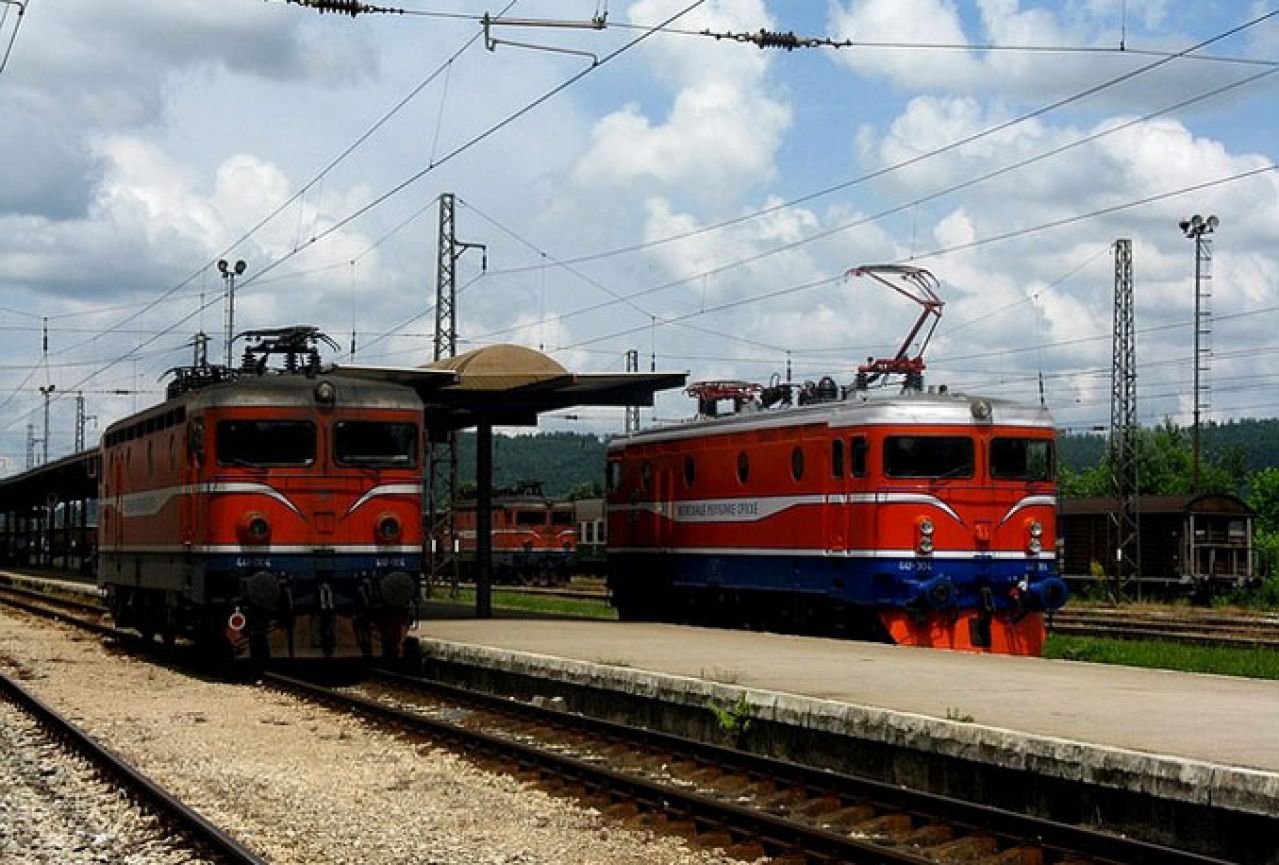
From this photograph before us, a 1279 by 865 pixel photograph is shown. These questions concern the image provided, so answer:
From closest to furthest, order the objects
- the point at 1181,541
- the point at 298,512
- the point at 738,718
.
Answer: the point at 738,718 → the point at 298,512 → the point at 1181,541

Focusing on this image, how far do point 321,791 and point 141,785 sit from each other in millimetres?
1276

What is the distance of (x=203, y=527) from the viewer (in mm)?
20656

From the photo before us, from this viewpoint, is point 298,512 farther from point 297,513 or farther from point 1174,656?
point 1174,656

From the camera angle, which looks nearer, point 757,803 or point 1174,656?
point 757,803

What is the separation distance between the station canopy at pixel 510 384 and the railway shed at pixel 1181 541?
25613mm

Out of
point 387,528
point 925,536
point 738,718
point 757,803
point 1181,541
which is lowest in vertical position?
point 757,803

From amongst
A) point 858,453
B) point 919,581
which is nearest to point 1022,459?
point 858,453

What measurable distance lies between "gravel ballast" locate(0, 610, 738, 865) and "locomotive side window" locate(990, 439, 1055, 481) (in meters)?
9.97

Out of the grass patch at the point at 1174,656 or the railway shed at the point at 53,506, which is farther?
the railway shed at the point at 53,506

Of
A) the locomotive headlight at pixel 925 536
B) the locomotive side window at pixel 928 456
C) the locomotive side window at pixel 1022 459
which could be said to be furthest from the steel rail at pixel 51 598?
the locomotive side window at pixel 1022 459

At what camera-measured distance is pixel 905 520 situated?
73.7ft

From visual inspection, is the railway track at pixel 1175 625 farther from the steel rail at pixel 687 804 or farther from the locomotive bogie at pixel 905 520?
the steel rail at pixel 687 804

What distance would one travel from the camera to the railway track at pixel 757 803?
32.5ft

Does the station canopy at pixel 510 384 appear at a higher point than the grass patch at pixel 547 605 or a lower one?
higher
